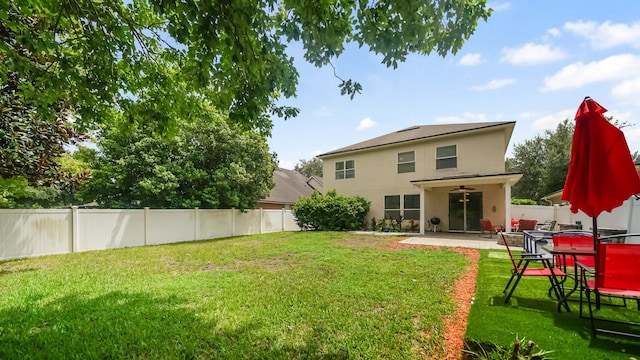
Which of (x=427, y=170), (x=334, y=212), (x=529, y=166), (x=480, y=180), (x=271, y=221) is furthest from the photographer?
(x=529, y=166)

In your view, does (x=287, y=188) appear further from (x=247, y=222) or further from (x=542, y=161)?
(x=542, y=161)

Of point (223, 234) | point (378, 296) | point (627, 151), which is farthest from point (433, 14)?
point (223, 234)

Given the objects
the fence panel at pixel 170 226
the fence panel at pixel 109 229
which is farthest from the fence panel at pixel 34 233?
the fence panel at pixel 170 226

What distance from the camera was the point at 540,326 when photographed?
353 cm

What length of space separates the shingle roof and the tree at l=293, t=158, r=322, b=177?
67.2ft

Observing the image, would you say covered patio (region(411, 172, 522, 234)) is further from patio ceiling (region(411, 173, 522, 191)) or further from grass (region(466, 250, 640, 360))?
grass (region(466, 250, 640, 360))

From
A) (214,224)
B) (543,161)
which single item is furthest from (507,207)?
(543,161)

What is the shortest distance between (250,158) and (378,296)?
11.9 m

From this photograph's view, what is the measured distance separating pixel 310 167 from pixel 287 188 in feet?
91.5

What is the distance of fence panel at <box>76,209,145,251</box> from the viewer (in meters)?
9.92

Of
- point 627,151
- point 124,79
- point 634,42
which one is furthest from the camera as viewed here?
point 634,42

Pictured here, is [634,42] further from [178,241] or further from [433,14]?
[178,241]

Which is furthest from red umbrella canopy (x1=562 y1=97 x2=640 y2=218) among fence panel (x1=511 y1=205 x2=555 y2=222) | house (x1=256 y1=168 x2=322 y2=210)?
house (x1=256 y1=168 x2=322 y2=210)

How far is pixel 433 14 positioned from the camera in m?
3.15
